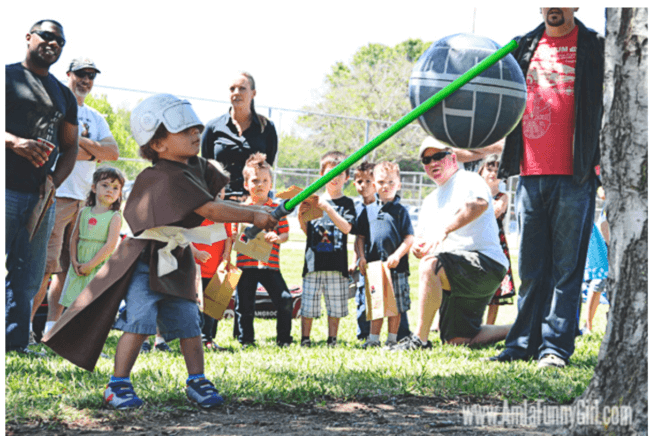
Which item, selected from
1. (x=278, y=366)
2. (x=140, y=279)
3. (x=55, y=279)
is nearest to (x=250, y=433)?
(x=140, y=279)

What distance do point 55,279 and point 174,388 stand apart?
8.62 ft

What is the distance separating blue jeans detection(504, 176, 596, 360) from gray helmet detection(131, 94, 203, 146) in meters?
2.48

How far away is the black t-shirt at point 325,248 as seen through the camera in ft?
20.8

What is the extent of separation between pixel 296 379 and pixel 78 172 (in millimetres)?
3152

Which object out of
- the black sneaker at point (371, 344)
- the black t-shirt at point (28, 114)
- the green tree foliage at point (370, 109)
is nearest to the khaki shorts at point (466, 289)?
the black sneaker at point (371, 344)

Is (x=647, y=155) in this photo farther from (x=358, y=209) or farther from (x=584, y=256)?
(x=358, y=209)

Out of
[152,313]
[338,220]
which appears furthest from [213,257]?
[152,313]

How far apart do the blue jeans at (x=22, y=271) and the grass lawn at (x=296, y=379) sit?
0.21 m

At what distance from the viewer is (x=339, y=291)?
6.34 metres

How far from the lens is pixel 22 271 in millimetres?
4988

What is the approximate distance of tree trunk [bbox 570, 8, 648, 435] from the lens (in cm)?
296

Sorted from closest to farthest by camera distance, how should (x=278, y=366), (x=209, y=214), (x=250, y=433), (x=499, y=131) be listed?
(x=250, y=433) < (x=209, y=214) < (x=499, y=131) < (x=278, y=366)

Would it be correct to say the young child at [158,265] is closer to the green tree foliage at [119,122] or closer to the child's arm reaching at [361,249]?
the child's arm reaching at [361,249]

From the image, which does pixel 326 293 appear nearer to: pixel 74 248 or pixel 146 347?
pixel 146 347
